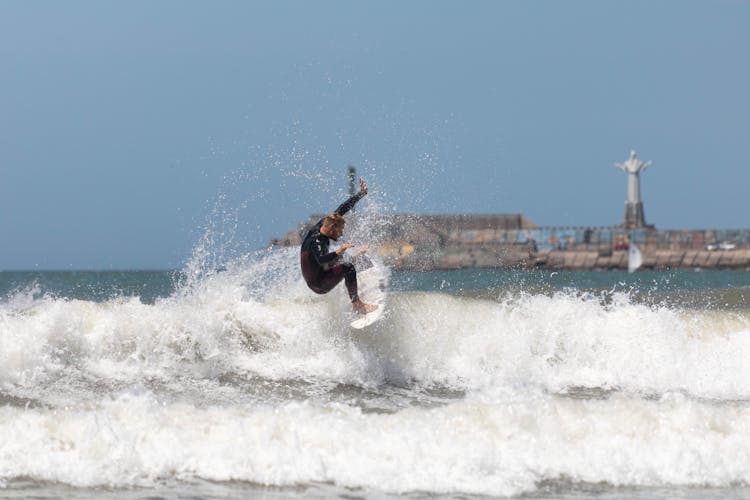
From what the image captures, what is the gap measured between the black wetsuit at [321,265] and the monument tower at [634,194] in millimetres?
90514

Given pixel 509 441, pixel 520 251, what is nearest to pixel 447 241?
pixel 520 251

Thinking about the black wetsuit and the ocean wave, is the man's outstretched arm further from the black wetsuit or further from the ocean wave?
the ocean wave

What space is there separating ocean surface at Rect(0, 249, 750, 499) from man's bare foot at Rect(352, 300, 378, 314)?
Result: 89cm

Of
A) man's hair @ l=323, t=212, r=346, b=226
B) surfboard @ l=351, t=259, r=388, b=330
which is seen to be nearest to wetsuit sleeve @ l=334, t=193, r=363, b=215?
man's hair @ l=323, t=212, r=346, b=226

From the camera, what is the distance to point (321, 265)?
34.9 feet

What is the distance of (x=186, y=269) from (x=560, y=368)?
5.21 metres

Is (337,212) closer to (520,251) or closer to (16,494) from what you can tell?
(16,494)

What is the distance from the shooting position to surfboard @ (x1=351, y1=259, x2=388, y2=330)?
11.3m

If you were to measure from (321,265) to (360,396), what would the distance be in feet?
4.92

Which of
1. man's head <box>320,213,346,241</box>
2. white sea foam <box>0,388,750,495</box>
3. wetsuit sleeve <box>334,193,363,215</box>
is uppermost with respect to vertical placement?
wetsuit sleeve <box>334,193,363,215</box>

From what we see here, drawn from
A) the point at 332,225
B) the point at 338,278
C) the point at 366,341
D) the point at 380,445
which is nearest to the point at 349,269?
the point at 338,278

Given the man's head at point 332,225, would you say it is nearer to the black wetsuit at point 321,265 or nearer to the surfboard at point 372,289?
the black wetsuit at point 321,265

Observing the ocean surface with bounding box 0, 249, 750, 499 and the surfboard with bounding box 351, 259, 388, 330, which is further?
the surfboard with bounding box 351, 259, 388, 330

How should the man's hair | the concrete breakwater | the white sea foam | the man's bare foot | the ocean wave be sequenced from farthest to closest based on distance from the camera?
the concrete breakwater → the ocean wave → the man's bare foot → the man's hair → the white sea foam
